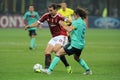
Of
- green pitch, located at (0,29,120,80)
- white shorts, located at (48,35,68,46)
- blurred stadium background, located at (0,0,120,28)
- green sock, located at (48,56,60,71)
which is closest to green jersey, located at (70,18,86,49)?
green sock, located at (48,56,60,71)

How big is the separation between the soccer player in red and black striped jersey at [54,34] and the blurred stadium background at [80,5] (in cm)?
2898

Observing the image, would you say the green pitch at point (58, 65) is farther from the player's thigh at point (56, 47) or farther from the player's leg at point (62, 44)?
the player's thigh at point (56, 47)

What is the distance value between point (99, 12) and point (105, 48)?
26053 mm

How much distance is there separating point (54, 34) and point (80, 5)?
111 ft

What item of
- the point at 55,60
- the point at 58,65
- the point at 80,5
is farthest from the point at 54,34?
the point at 80,5

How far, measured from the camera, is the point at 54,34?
1675cm

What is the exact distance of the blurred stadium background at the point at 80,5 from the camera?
1887 inches

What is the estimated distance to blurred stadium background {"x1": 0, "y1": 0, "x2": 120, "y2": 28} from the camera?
157 feet

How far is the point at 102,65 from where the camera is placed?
1853 centimetres

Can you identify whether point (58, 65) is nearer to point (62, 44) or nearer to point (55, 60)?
point (62, 44)

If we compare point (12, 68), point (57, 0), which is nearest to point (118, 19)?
point (57, 0)

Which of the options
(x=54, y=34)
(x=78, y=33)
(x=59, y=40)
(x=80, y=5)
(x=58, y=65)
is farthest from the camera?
(x=80, y=5)

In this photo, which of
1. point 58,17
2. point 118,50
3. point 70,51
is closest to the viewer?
point 70,51

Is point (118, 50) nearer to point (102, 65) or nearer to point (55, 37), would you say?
point (102, 65)
